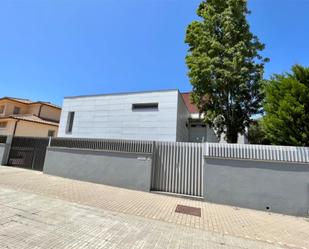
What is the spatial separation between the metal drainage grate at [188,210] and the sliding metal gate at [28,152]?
928cm

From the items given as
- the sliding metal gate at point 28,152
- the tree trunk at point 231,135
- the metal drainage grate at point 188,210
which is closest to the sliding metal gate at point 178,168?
the metal drainage grate at point 188,210

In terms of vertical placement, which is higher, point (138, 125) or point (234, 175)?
point (138, 125)

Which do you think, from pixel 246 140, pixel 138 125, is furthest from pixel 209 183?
pixel 246 140

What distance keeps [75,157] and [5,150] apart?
6662 mm

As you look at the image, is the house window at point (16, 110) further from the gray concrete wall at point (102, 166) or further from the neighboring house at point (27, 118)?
the gray concrete wall at point (102, 166)

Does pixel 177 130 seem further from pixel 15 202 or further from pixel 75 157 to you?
pixel 15 202

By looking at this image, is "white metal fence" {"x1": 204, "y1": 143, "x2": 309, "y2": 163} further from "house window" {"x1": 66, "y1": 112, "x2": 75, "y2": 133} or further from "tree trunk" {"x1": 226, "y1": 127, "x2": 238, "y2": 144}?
"house window" {"x1": 66, "y1": 112, "x2": 75, "y2": 133}

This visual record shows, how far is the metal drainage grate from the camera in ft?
20.8

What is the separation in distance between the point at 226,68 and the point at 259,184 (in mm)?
7295

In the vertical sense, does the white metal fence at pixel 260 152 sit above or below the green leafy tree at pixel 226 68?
below

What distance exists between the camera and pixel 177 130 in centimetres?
1389

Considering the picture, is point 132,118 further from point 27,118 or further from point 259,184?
point 27,118

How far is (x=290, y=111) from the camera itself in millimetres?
7996

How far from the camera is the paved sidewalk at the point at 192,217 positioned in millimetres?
4977
